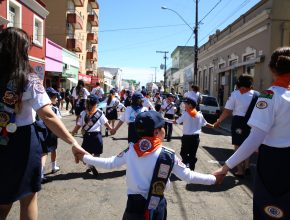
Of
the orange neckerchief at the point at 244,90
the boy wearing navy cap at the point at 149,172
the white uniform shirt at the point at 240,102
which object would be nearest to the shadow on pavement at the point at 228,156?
the white uniform shirt at the point at 240,102

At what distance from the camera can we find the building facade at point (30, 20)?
19.8m

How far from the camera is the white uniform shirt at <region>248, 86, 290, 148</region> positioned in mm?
2861

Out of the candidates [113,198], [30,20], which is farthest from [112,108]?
[30,20]

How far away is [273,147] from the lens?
2.87m

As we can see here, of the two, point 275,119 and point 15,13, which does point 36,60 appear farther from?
point 275,119

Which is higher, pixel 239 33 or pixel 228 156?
pixel 239 33

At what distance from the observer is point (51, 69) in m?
29.7

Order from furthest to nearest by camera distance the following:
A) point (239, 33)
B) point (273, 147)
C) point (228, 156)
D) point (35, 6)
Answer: point (239, 33)
point (35, 6)
point (228, 156)
point (273, 147)

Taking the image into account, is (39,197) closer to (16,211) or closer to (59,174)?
Answer: (16,211)

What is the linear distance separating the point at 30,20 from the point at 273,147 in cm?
2315

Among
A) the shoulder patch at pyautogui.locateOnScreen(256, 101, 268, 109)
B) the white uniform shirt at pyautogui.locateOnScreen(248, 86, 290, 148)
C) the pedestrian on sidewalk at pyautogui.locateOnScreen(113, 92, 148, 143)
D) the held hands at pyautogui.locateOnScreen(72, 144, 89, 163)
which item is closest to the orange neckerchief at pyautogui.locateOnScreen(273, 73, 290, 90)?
the white uniform shirt at pyautogui.locateOnScreen(248, 86, 290, 148)

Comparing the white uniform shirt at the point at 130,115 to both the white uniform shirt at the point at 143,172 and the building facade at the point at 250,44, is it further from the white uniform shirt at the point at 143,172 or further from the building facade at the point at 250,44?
the building facade at the point at 250,44

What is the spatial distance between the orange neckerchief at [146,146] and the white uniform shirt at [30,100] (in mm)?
870

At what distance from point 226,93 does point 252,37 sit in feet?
24.4
